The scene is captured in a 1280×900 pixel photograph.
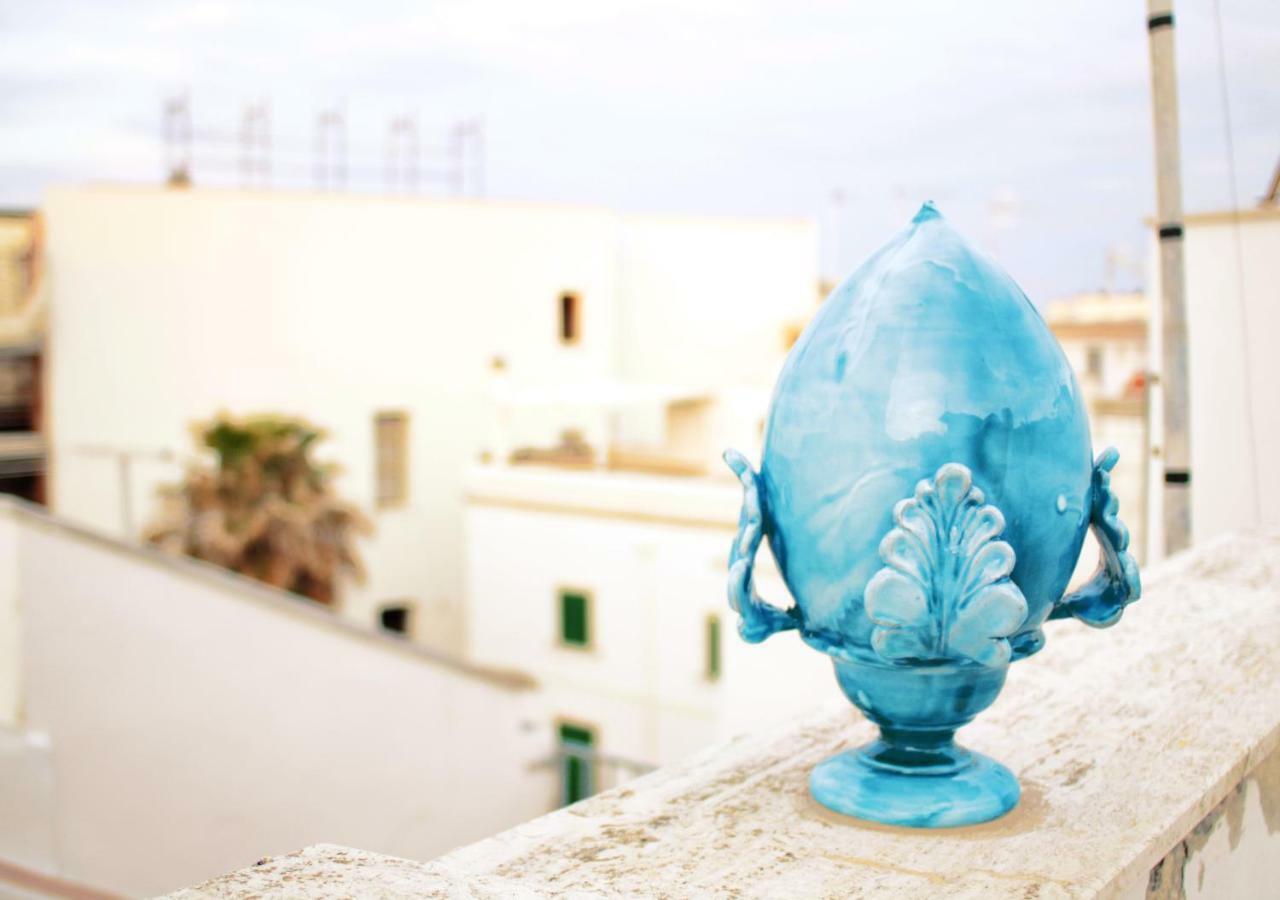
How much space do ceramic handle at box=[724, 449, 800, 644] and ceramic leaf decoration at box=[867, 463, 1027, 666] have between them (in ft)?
0.98

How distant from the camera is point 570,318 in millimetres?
28188

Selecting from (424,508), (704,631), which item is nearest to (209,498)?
(424,508)

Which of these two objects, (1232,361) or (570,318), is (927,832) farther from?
(570,318)

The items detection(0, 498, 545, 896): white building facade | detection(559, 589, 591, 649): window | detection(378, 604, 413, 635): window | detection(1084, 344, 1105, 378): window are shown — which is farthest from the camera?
detection(1084, 344, 1105, 378): window

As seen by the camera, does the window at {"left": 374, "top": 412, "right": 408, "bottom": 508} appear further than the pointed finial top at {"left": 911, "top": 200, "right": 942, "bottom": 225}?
Yes

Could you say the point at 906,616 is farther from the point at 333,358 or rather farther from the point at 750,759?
the point at 333,358

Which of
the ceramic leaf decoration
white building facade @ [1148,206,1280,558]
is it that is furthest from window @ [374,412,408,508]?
the ceramic leaf decoration

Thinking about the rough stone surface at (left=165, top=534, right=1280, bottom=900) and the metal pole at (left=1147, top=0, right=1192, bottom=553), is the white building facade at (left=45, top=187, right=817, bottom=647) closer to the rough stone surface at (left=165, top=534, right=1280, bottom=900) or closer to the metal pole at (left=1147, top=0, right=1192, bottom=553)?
the metal pole at (left=1147, top=0, right=1192, bottom=553)

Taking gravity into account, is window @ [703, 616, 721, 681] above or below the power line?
below

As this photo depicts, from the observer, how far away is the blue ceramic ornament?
2629 mm

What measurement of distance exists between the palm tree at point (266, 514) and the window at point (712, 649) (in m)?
6.67

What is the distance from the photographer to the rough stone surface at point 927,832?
8.15 ft

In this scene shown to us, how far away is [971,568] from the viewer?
2.61m

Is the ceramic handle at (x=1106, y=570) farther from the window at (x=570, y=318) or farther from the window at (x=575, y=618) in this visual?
the window at (x=570, y=318)
